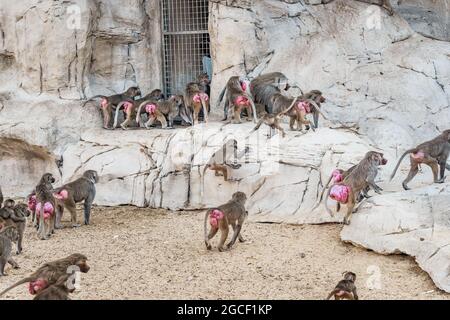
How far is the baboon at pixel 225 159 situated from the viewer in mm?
Answer: 13641

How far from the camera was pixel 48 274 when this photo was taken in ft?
31.5

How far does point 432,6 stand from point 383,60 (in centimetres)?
203

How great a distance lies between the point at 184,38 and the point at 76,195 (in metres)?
4.93

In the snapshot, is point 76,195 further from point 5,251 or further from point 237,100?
point 237,100

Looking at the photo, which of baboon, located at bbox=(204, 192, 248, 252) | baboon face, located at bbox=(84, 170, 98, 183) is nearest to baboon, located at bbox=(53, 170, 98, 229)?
baboon face, located at bbox=(84, 170, 98, 183)

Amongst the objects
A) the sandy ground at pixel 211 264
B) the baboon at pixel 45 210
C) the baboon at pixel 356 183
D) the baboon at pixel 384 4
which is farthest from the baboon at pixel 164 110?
the baboon at pixel 356 183

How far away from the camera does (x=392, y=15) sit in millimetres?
16047

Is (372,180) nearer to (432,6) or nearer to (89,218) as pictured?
(89,218)

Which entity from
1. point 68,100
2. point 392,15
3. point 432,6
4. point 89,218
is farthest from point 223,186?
point 432,6

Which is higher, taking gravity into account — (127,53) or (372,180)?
(127,53)

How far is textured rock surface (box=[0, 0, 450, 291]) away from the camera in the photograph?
47.9 ft

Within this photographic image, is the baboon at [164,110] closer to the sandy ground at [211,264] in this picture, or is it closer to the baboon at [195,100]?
the baboon at [195,100]

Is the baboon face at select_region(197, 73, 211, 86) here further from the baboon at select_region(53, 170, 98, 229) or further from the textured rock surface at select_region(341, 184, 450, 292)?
the textured rock surface at select_region(341, 184, 450, 292)

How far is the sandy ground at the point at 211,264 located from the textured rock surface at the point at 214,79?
1.39m
